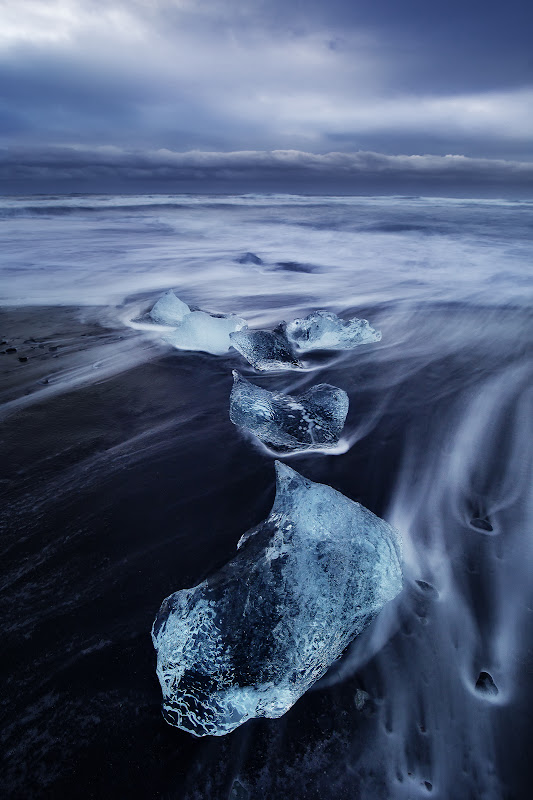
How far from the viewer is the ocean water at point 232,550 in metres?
1.21

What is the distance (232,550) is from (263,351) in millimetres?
2325

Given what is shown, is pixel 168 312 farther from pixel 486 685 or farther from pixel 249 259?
pixel 249 259

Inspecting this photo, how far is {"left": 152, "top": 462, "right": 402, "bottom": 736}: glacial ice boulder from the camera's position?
1.26m

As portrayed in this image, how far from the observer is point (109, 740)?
1242 millimetres

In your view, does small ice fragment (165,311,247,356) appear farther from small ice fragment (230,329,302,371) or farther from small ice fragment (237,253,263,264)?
small ice fragment (237,253,263,264)

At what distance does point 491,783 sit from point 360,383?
9.05ft

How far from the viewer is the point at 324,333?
434 centimetres

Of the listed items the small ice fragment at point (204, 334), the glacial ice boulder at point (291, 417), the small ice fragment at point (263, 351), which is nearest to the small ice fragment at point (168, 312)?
the small ice fragment at point (204, 334)

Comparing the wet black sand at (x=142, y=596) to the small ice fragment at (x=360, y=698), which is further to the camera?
the small ice fragment at (x=360, y=698)

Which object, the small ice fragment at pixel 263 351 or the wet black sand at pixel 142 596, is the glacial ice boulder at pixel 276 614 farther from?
the small ice fragment at pixel 263 351

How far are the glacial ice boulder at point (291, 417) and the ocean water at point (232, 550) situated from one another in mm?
107

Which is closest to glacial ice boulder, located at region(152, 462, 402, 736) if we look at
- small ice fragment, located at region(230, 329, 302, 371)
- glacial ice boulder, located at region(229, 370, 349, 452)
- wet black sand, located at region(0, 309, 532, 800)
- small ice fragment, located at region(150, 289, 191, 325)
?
wet black sand, located at region(0, 309, 532, 800)

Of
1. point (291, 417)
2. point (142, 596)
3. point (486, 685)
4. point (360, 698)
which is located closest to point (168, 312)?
point (291, 417)

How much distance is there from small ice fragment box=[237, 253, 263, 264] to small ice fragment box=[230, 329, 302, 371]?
24.5 feet
